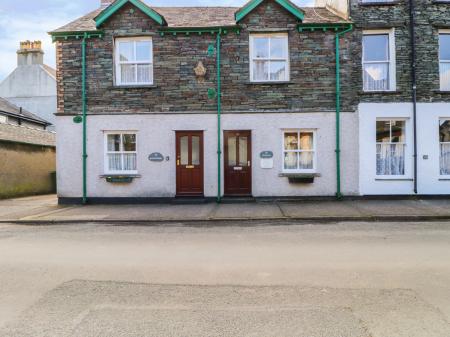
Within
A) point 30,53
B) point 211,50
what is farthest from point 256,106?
point 30,53

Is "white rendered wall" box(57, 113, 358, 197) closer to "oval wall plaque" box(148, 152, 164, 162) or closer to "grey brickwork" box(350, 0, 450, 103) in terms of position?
"oval wall plaque" box(148, 152, 164, 162)

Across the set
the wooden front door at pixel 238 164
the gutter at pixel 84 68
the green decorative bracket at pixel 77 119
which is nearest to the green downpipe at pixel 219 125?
the wooden front door at pixel 238 164

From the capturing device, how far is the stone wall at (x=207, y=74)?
1325 cm

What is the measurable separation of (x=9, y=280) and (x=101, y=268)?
1.28 metres

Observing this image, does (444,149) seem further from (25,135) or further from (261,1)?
(25,135)

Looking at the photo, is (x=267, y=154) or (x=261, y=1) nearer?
(x=267, y=154)

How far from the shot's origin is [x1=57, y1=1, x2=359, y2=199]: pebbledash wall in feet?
43.3

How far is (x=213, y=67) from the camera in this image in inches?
525

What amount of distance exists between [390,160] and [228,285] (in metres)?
11.0

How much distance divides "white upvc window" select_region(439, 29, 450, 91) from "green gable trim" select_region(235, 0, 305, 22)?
5807 millimetres

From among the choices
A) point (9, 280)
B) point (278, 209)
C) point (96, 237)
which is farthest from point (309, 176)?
point (9, 280)

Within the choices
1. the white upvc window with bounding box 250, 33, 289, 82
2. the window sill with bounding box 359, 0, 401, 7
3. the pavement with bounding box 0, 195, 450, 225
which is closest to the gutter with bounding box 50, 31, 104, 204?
the pavement with bounding box 0, 195, 450, 225

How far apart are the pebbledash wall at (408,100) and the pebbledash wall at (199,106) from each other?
493mm

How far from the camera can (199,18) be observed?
47.2ft
